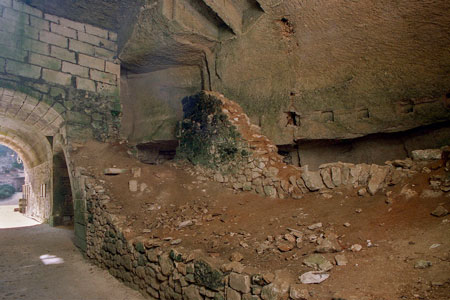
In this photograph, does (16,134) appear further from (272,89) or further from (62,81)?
(272,89)

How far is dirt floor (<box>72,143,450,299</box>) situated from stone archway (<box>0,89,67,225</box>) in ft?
6.88

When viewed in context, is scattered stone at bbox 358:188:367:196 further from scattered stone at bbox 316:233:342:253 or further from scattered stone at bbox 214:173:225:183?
scattered stone at bbox 214:173:225:183

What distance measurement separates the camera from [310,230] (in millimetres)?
3285

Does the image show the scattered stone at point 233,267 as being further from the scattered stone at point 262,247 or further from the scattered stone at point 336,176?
the scattered stone at point 336,176

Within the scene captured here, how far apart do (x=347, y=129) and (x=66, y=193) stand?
765cm

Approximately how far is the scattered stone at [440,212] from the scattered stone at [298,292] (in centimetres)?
147

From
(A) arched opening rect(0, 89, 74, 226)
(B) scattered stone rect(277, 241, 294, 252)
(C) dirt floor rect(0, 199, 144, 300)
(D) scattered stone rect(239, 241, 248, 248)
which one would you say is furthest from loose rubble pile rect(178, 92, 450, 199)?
(A) arched opening rect(0, 89, 74, 226)

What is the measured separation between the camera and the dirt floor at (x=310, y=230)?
220cm

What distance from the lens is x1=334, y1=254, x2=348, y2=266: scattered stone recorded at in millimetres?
2545

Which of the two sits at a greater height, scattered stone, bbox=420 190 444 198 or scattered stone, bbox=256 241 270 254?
scattered stone, bbox=420 190 444 198

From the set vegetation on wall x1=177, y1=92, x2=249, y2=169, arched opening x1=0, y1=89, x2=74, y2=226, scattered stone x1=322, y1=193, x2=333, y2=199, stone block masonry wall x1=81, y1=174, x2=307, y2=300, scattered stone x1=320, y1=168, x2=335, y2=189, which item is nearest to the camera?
stone block masonry wall x1=81, y1=174, x2=307, y2=300

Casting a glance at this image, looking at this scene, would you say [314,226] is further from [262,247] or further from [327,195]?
[327,195]

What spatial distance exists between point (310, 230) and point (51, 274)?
4.04 m

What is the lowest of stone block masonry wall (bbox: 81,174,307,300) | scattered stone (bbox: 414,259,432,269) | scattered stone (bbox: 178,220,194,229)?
stone block masonry wall (bbox: 81,174,307,300)
